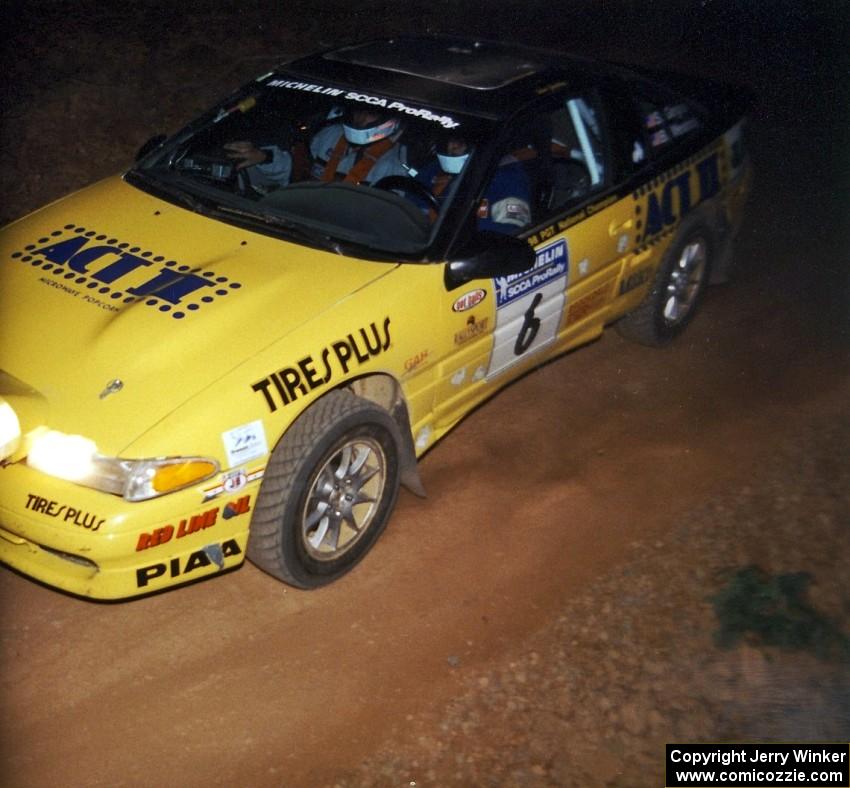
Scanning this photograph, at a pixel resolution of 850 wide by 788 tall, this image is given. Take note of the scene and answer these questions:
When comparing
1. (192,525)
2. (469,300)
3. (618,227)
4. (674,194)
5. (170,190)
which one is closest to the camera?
(192,525)

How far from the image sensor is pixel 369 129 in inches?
193

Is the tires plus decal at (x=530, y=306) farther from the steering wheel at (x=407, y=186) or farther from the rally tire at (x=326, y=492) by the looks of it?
the rally tire at (x=326, y=492)

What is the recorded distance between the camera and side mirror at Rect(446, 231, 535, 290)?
14.4 feet

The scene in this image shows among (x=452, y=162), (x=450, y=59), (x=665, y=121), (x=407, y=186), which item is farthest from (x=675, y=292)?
(x=407, y=186)

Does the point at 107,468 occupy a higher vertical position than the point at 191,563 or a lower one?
higher

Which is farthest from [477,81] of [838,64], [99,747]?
[838,64]

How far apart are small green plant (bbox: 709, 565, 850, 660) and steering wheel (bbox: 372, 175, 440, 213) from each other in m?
2.10

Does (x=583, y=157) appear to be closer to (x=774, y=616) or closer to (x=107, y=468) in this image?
(x=774, y=616)

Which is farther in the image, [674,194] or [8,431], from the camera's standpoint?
[674,194]

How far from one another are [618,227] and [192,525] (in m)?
2.69

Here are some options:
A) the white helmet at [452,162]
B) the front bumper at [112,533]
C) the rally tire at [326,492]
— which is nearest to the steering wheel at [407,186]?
the white helmet at [452,162]

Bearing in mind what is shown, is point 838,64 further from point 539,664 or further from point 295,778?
point 295,778

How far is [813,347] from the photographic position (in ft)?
21.4

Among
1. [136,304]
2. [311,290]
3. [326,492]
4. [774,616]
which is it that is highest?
[136,304]
